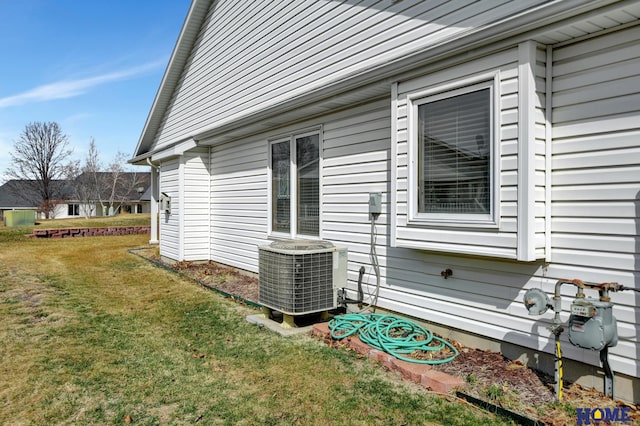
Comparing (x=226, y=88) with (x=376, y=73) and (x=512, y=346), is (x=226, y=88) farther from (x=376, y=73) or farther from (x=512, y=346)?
(x=512, y=346)

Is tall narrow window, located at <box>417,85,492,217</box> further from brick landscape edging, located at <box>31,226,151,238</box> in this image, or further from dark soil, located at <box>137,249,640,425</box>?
brick landscape edging, located at <box>31,226,151,238</box>

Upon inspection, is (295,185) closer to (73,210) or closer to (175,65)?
(175,65)

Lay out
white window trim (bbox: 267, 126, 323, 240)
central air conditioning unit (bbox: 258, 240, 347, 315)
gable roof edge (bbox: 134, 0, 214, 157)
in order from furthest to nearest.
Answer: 1. gable roof edge (bbox: 134, 0, 214, 157)
2. white window trim (bbox: 267, 126, 323, 240)
3. central air conditioning unit (bbox: 258, 240, 347, 315)

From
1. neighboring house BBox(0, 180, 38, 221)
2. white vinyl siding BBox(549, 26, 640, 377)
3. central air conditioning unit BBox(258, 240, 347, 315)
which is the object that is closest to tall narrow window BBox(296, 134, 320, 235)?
central air conditioning unit BBox(258, 240, 347, 315)

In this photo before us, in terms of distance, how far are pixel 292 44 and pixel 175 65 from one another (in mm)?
5223

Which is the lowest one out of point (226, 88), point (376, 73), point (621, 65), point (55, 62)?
point (621, 65)

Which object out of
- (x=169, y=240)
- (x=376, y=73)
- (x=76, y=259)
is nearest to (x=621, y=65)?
(x=376, y=73)

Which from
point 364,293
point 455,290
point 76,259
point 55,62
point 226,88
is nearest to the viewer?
point 455,290

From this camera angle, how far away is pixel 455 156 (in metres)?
3.88

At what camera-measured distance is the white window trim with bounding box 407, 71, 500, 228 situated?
348 centimetres

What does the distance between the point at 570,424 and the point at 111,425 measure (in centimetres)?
301

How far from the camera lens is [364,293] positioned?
529cm

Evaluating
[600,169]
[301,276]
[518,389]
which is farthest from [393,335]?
[600,169]

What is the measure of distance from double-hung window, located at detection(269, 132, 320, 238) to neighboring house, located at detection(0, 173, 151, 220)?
134 ft
